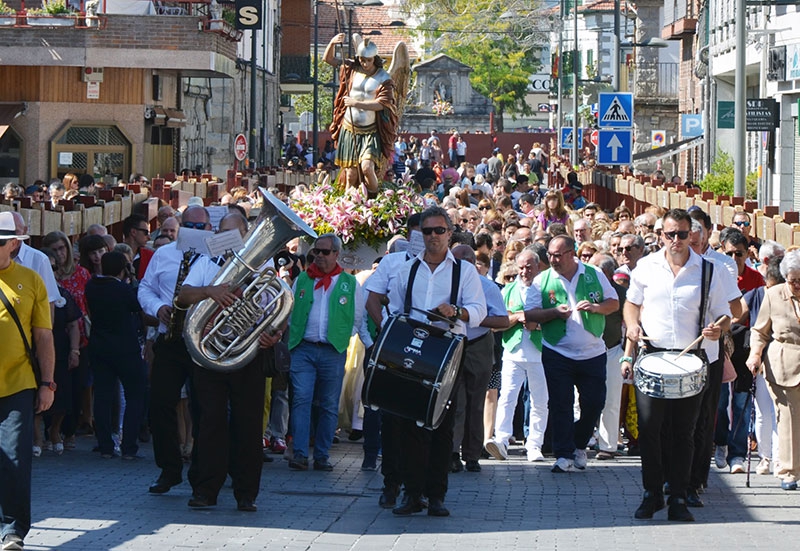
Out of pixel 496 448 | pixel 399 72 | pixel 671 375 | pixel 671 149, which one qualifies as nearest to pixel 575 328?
pixel 496 448

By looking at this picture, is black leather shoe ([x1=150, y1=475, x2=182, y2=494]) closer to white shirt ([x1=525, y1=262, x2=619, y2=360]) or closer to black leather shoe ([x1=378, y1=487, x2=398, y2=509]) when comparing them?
black leather shoe ([x1=378, y1=487, x2=398, y2=509])

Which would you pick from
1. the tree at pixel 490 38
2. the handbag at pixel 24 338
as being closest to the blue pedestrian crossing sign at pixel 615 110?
the handbag at pixel 24 338

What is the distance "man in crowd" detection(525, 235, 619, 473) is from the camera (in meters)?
11.6

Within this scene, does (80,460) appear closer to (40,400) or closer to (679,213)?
(40,400)

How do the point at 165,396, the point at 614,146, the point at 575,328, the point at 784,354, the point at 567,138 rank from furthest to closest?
the point at 567,138 → the point at 614,146 → the point at 575,328 → the point at 784,354 → the point at 165,396

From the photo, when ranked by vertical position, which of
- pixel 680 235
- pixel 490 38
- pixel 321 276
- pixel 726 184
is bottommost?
pixel 321 276

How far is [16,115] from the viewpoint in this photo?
33.7 m

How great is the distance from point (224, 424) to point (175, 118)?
93.8 feet

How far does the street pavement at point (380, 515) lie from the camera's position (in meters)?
8.88

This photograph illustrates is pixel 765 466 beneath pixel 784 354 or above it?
beneath

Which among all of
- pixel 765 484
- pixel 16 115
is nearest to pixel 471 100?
pixel 16 115

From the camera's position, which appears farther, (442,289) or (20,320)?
(442,289)

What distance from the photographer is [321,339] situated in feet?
38.5

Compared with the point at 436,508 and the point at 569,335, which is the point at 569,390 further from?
the point at 436,508
